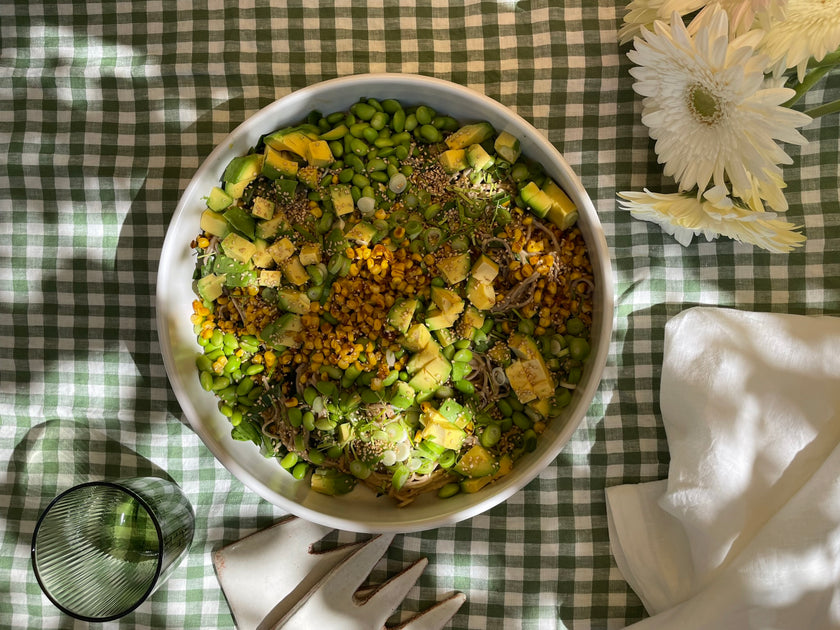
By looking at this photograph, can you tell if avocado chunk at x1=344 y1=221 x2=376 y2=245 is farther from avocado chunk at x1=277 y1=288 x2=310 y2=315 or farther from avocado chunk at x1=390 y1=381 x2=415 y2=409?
avocado chunk at x1=390 y1=381 x2=415 y2=409

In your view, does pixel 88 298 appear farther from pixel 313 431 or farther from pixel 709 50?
pixel 709 50

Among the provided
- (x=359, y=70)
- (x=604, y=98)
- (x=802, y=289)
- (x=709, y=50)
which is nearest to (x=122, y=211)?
(x=359, y=70)

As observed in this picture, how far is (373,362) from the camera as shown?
107cm

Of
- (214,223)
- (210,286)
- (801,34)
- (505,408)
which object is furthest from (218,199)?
(801,34)

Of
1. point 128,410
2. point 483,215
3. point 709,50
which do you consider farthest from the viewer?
point 128,410

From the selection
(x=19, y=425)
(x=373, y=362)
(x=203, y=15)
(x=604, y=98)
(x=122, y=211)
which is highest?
(x=203, y=15)

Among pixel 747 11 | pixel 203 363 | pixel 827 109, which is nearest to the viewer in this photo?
pixel 747 11

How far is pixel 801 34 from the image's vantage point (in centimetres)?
92

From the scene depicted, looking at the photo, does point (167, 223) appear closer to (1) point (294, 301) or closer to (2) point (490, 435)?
(1) point (294, 301)

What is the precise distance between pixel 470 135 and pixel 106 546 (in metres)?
0.89

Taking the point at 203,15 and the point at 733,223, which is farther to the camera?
the point at 203,15

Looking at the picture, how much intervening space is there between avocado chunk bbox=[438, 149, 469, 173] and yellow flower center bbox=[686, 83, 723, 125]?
1.09ft

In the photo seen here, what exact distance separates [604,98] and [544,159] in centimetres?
19

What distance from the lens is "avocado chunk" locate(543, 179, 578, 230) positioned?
3.45 feet
